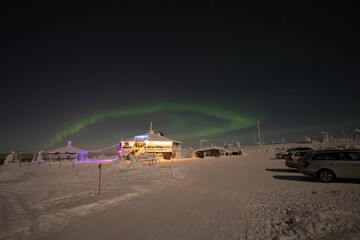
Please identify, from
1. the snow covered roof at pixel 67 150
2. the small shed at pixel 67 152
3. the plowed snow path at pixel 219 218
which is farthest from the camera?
the snow covered roof at pixel 67 150

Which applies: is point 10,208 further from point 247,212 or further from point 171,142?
point 171,142

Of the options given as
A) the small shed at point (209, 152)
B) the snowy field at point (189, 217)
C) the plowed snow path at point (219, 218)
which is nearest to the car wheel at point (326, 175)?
the plowed snow path at point (219, 218)

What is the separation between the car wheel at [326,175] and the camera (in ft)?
36.0

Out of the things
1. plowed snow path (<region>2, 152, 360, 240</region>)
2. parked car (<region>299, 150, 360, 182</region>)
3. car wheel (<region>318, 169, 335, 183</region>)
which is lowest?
plowed snow path (<region>2, 152, 360, 240</region>)

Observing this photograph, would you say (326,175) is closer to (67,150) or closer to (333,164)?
(333,164)

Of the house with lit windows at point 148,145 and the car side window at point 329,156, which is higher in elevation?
the house with lit windows at point 148,145

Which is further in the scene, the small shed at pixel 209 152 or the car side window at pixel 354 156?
the small shed at pixel 209 152

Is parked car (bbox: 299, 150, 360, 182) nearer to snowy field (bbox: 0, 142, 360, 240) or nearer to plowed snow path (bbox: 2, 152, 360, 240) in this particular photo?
plowed snow path (bbox: 2, 152, 360, 240)

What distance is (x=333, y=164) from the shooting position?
36.0 ft

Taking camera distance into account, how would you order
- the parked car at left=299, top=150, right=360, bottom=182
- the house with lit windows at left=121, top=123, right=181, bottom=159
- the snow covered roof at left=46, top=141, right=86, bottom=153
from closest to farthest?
the parked car at left=299, top=150, right=360, bottom=182 < the snow covered roof at left=46, top=141, right=86, bottom=153 < the house with lit windows at left=121, top=123, right=181, bottom=159

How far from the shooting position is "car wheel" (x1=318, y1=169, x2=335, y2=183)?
10959mm

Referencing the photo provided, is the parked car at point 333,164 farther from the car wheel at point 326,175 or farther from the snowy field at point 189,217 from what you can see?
the snowy field at point 189,217

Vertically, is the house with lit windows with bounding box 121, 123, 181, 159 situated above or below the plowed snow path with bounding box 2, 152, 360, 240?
above

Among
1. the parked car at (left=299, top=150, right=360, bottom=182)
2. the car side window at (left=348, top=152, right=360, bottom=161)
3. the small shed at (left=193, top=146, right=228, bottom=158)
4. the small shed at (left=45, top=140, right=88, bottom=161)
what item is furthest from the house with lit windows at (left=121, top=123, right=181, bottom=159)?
the car side window at (left=348, top=152, right=360, bottom=161)
